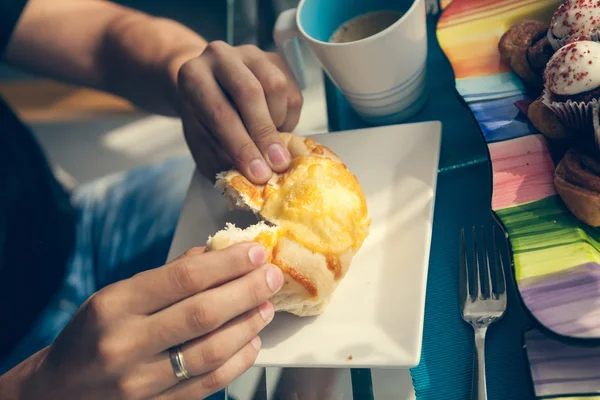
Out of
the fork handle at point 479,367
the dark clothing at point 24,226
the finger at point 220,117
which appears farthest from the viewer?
the dark clothing at point 24,226

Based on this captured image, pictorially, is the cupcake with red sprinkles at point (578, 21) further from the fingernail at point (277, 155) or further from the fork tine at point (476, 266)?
the fingernail at point (277, 155)

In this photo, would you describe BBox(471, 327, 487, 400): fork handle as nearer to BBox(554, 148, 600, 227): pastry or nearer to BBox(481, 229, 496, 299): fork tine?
BBox(481, 229, 496, 299): fork tine

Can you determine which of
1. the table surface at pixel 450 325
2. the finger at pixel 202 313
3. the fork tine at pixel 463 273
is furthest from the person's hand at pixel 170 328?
the fork tine at pixel 463 273

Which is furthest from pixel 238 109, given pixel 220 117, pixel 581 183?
pixel 581 183

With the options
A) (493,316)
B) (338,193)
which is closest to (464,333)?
(493,316)

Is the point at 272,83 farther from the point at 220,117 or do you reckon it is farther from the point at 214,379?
the point at 214,379

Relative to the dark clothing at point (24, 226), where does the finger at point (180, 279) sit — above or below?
above
